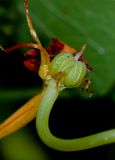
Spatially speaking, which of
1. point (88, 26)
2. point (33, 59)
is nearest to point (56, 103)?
point (88, 26)

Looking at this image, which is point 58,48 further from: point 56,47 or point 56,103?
point 56,103

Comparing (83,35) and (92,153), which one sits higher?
(83,35)

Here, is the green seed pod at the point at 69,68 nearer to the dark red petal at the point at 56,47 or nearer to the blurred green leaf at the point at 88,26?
the dark red petal at the point at 56,47

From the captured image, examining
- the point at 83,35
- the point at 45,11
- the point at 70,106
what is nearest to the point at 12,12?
the point at 45,11

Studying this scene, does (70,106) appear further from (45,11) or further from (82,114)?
(45,11)

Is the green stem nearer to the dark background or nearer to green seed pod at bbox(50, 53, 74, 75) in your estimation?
green seed pod at bbox(50, 53, 74, 75)

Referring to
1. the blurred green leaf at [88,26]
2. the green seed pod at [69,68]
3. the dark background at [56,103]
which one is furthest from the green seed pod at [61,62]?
the dark background at [56,103]
